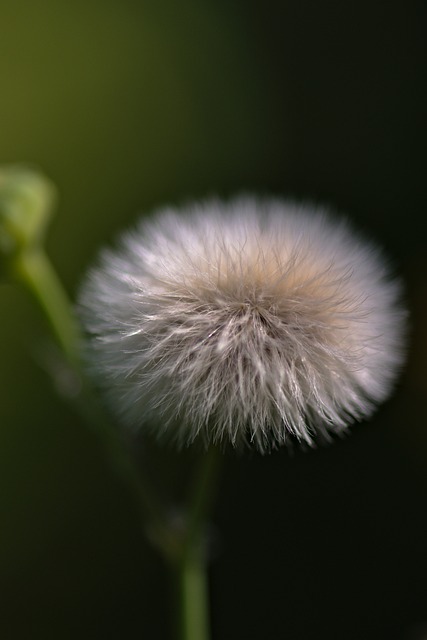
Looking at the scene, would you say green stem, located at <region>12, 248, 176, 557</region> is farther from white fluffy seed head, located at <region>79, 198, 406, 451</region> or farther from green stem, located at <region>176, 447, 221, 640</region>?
white fluffy seed head, located at <region>79, 198, 406, 451</region>

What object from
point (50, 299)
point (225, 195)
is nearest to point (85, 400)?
point (50, 299)

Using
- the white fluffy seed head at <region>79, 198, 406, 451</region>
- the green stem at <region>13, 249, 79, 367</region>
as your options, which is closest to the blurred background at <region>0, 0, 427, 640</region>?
the green stem at <region>13, 249, 79, 367</region>

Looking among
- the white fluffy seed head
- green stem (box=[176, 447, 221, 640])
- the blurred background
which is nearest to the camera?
the white fluffy seed head

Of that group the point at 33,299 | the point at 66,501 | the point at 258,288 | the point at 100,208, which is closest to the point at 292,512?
the point at 66,501

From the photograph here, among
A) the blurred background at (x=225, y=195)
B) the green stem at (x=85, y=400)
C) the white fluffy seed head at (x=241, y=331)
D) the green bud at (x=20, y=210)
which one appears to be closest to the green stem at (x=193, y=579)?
the green stem at (x=85, y=400)

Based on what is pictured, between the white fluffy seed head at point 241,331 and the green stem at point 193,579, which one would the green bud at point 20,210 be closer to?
the white fluffy seed head at point 241,331

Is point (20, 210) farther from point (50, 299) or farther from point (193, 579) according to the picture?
point (193, 579)
